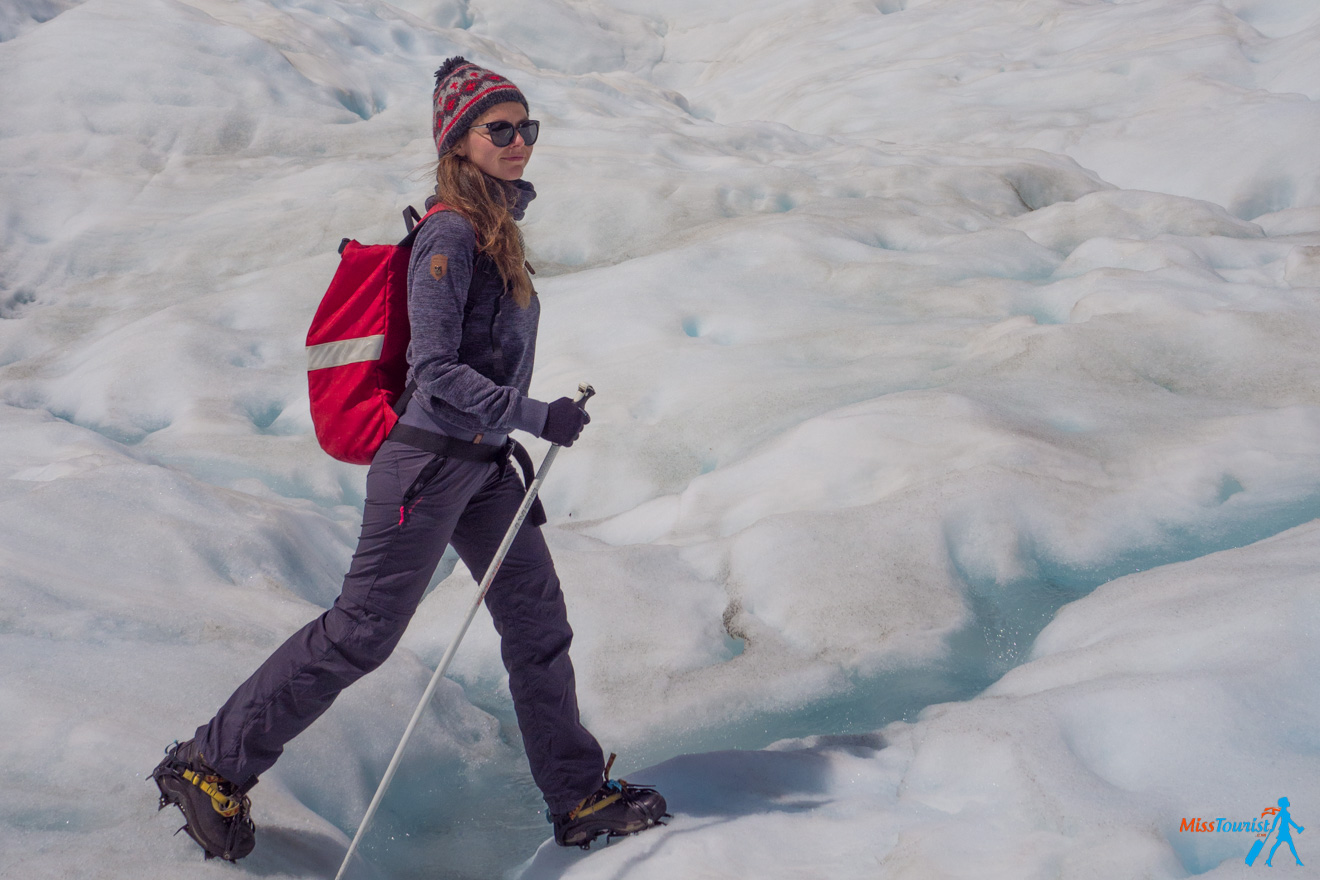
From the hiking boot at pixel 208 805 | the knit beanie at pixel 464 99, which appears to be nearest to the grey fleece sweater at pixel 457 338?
the knit beanie at pixel 464 99

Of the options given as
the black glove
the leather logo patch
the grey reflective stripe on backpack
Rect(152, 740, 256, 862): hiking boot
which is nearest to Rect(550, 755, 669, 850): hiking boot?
Rect(152, 740, 256, 862): hiking boot

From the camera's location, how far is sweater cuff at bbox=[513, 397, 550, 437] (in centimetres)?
234

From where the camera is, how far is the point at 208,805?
7.52 feet

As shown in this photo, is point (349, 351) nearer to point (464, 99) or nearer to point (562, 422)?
point (562, 422)

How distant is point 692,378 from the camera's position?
5.80 m

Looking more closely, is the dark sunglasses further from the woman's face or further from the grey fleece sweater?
the grey fleece sweater

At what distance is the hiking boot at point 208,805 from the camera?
7.51 feet

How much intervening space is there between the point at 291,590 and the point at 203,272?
5.52 meters

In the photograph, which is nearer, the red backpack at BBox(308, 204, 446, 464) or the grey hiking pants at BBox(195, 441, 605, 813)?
the grey hiking pants at BBox(195, 441, 605, 813)

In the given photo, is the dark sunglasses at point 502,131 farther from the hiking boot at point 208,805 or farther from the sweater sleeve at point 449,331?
the hiking boot at point 208,805

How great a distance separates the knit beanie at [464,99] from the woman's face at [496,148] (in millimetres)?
17

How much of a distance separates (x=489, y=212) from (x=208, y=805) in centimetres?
158

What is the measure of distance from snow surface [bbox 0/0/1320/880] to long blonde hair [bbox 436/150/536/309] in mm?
1532

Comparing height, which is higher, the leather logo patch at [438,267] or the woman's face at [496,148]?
the woman's face at [496,148]
